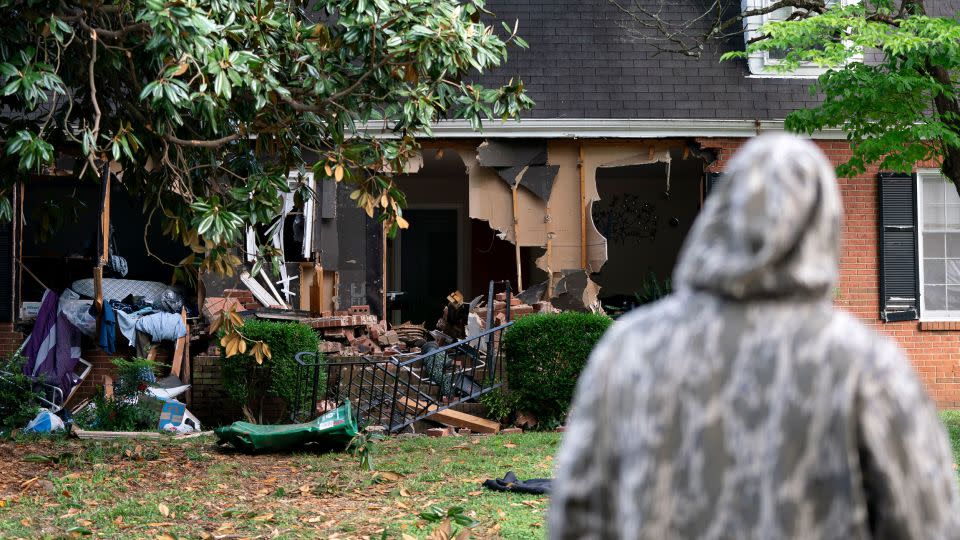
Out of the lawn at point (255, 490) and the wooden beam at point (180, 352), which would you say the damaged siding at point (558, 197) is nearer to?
the lawn at point (255, 490)

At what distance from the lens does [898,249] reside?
528 inches

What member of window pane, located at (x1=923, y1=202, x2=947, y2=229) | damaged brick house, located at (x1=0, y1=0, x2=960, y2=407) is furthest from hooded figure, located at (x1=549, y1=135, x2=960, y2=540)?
window pane, located at (x1=923, y1=202, x2=947, y2=229)

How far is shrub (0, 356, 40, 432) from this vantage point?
1167cm

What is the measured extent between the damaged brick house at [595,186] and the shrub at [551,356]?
1.94 meters

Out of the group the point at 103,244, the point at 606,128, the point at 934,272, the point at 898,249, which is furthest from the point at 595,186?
the point at 103,244

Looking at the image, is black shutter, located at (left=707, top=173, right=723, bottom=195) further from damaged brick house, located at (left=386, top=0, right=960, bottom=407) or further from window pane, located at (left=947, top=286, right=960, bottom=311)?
window pane, located at (left=947, top=286, right=960, bottom=311)

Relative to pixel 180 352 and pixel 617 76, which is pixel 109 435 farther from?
pixel 617 76

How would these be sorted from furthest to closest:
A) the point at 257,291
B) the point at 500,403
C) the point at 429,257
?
the point at 429,257
the point at 257,291
the point at 500,403

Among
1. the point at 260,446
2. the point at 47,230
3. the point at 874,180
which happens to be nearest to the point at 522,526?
the point at 260,446

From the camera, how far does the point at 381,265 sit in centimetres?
1384

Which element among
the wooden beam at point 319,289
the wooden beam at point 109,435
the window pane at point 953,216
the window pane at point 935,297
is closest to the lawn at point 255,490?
the wooden beam at point 109,435

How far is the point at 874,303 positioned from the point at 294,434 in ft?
26.0

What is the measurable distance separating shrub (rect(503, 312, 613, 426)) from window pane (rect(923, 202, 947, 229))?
16.2 ft

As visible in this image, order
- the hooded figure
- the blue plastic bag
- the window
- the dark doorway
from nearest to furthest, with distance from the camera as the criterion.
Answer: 1. the hooded figure
2. the blue plastic bag
3. the window
4. the dark doorway
